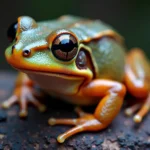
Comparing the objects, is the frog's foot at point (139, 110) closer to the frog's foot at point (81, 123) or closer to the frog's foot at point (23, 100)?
the frog's foot at point (81, 123)

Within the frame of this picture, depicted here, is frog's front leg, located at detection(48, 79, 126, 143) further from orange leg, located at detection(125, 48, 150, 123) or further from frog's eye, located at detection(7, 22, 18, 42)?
frog's eye, located at detection(7, 22, 18, 42)

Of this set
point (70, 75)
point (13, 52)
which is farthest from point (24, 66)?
point (70, 75)

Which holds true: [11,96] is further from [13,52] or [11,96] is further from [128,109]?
[128,109]

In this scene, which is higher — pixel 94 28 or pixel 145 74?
pixel 94 28

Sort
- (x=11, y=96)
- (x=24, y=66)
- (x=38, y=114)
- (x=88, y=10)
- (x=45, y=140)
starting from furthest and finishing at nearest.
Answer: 1. (x=88, y=10)
2. (x=11, y=96)
3. (x=38, y=114)
4. (x=45, y=140)
5. (x=24, y=66)

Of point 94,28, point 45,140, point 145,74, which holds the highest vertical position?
point 94,28

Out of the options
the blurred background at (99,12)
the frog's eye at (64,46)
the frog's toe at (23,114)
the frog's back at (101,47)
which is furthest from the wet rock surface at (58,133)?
the blurred background at (99,12)

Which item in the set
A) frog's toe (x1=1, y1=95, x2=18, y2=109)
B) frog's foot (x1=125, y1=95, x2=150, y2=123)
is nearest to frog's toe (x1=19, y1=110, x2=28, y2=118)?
frog's toe (x1=1, y1=95, x2=18, y2=109)
